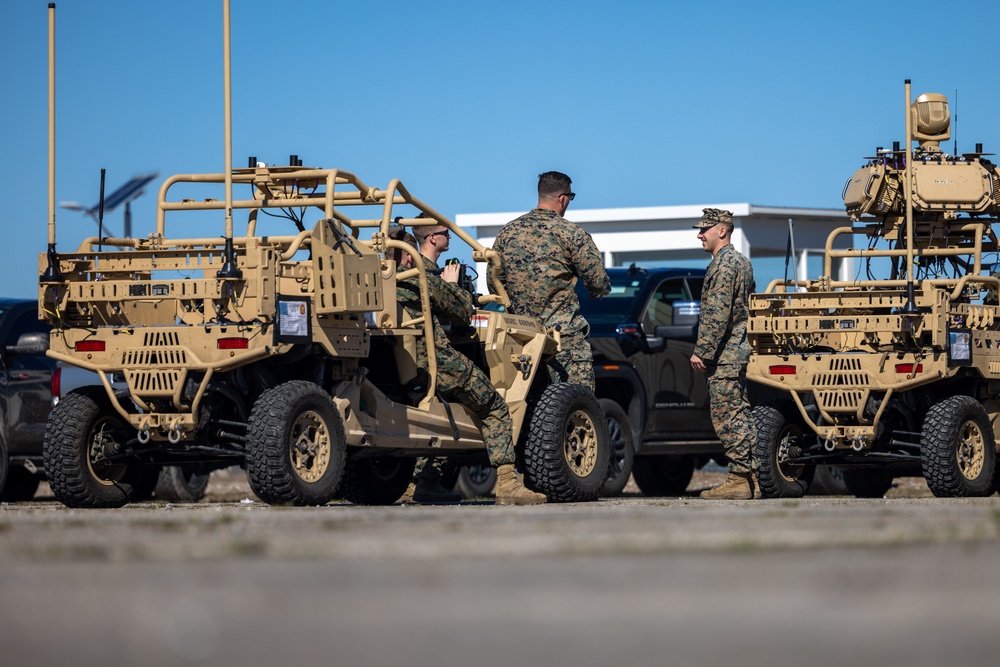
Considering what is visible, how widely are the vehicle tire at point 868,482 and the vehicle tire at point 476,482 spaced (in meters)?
3.22

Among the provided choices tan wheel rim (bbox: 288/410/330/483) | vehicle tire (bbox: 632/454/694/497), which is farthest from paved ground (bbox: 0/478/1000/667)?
vehicle tire (bbox: 632/454/694/497)

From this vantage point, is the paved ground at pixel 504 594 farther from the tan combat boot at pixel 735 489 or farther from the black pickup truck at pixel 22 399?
the black pickup truck at pixel 22 399

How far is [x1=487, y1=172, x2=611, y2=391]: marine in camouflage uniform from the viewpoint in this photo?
11984mm

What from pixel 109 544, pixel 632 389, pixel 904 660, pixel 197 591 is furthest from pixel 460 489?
pixel 904 660

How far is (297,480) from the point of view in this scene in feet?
31.7

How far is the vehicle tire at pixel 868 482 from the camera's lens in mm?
15047

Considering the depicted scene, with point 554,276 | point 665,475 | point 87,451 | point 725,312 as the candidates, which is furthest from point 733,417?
point 87,451

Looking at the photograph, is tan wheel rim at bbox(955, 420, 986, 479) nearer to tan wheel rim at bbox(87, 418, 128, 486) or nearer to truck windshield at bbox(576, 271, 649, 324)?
truck windshield at bbox(576, 271, 649, 324)

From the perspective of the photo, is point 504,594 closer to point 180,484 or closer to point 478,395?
point 478,395

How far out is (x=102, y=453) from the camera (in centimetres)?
1039

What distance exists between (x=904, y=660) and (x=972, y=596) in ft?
3.79

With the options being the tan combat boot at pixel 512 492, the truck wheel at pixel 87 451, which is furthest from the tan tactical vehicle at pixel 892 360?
the truck wheel at pixel 87 451

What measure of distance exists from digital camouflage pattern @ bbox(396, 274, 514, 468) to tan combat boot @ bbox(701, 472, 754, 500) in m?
1.94

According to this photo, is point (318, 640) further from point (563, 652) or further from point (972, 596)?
point (972, 596)
